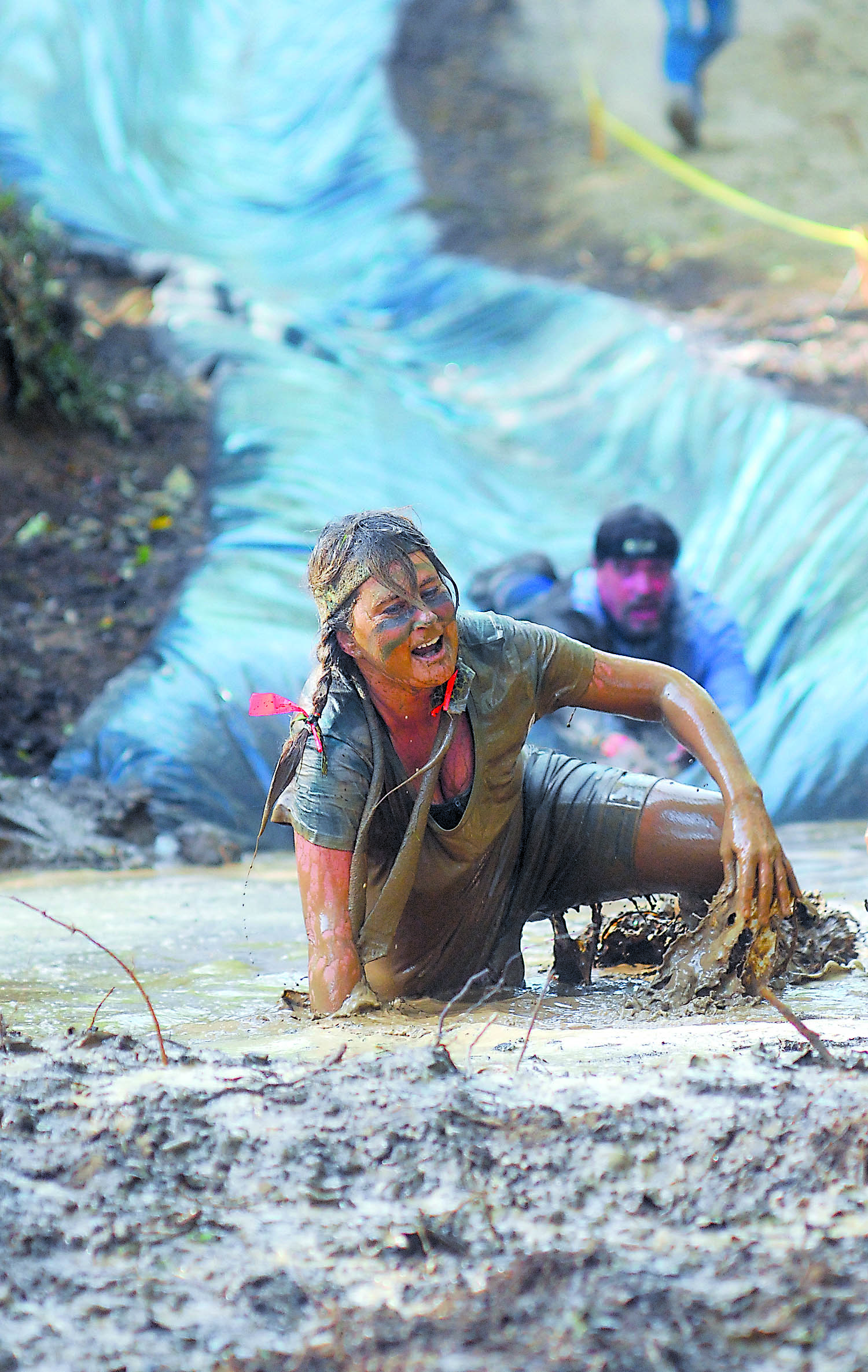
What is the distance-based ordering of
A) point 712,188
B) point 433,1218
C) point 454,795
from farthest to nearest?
point 712,188, point 454,795, point 433,1218

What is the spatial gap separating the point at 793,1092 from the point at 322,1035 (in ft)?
2.93

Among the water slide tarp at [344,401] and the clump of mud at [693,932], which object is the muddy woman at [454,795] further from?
the water slide tarp at [344,401]

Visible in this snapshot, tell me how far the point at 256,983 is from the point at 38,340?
5.09m

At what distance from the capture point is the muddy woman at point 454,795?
102 inches

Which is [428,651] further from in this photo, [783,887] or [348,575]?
[783,887]

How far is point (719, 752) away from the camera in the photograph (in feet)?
8.98

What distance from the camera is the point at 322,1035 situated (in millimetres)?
2338

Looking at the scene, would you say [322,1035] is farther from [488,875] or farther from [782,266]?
[782,266]

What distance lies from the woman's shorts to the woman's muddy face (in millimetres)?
533

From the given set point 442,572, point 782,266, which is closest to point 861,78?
point 782,266

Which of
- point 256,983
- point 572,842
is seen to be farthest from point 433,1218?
point 256,983

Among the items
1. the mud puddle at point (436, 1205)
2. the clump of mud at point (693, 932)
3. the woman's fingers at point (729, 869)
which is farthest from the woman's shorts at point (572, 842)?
the mud puddle at point (436, 1205)

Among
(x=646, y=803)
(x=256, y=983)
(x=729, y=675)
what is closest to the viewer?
(x=646, y=803)

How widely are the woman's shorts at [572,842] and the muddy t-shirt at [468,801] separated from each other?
5 cm
